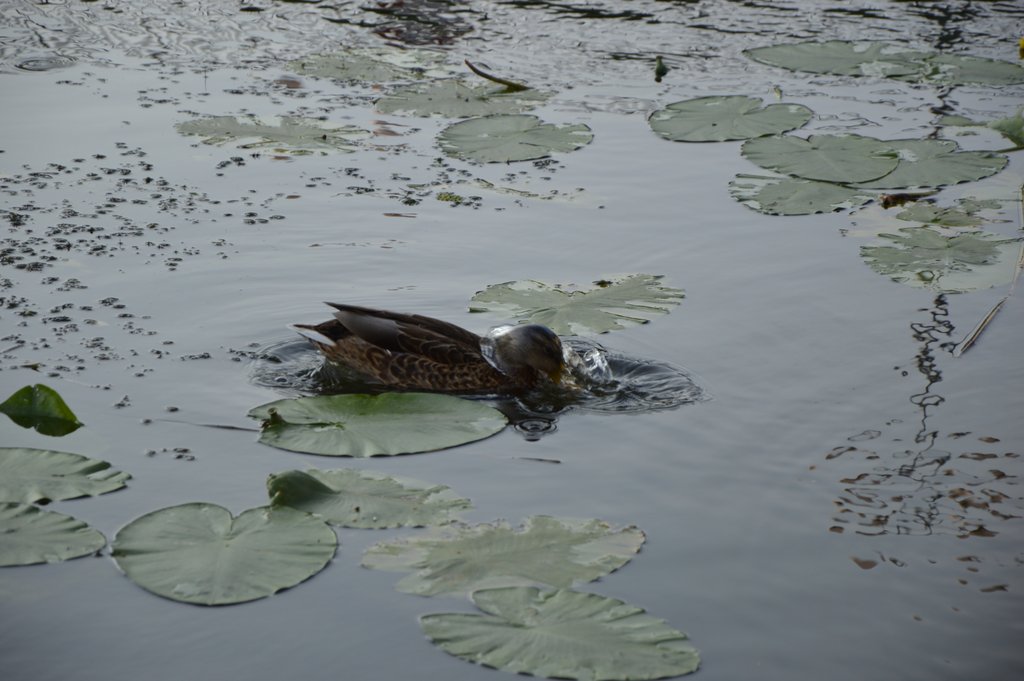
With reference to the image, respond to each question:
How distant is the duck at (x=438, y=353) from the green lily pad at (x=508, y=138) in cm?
291

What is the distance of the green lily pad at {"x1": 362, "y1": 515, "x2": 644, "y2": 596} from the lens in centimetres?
449

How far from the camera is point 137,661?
4113 millimetres

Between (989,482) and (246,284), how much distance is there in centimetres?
440

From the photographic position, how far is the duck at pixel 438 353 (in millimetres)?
6523

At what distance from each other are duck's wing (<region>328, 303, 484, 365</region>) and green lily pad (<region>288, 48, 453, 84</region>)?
4.91 meters

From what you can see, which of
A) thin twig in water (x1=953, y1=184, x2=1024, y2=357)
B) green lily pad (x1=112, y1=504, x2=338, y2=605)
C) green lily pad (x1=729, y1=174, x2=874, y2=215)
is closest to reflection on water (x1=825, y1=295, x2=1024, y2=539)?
thin twig in water (x1=953, y1=184, x2=1024, y2=357)

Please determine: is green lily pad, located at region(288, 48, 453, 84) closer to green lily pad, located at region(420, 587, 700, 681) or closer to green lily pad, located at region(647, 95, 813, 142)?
green lily pad, located at region(647, 95, 813, 142)

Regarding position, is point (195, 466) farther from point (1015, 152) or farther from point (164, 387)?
point (1015, 152)

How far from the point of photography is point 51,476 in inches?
199

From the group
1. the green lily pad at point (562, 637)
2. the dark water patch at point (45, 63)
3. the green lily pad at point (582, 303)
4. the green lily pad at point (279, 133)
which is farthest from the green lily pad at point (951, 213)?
the dark water patch at point (45, 63)

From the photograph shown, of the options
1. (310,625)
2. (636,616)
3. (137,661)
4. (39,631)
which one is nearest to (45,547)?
(39,631)

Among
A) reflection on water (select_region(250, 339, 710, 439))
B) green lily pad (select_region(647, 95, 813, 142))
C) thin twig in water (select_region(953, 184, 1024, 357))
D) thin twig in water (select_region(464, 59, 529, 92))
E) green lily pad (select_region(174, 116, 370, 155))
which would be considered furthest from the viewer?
thin twig in water (select_region(464, 59, 529, 92))

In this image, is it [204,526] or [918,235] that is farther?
[918,235]

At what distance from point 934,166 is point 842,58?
297 cm
